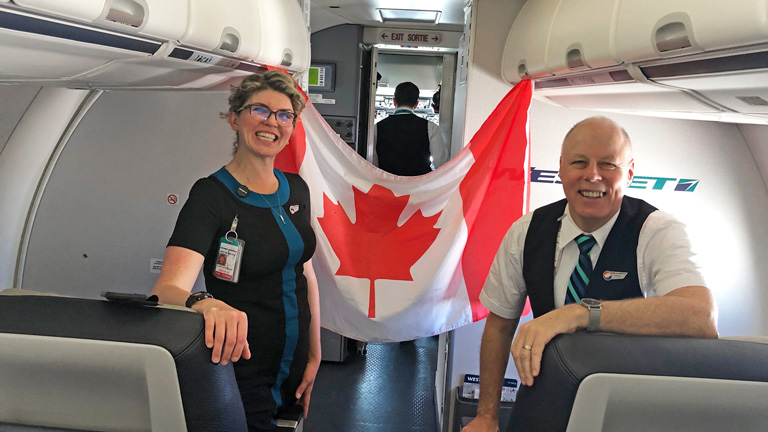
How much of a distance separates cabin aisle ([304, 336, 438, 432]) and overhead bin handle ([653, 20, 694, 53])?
3.43m

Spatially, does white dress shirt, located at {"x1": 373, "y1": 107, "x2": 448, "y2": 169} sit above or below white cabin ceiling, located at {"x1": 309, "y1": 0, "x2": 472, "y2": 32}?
below

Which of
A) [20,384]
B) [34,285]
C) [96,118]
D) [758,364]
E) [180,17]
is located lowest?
[34,285]

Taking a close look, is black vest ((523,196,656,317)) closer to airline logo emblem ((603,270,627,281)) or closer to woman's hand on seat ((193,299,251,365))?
airline logo emblem ((603,270,627,281))

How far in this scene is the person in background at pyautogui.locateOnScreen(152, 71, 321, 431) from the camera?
211cm

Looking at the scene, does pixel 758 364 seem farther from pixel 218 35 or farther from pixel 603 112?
pixel 603 112

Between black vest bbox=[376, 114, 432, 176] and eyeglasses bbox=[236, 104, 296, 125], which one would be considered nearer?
eyeglasses bbox=[236, 104, 296, 125]

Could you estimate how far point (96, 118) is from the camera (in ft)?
12.7

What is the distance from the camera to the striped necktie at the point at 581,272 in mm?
2166

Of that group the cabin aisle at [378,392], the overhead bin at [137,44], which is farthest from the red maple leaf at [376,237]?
the cabin aisle at [378,392]

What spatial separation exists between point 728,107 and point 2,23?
2.50m

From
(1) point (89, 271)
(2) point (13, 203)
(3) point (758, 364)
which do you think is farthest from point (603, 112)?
(2) point (13, 203)

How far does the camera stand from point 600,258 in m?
2.16

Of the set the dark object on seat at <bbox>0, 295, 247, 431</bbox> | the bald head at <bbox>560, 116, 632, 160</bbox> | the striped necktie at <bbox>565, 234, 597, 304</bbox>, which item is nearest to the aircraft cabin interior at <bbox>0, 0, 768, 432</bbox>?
the dark object on seat at <bbox>0, 295, 247, 431</bbox>

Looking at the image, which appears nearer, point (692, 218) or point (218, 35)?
point (218, 35)
